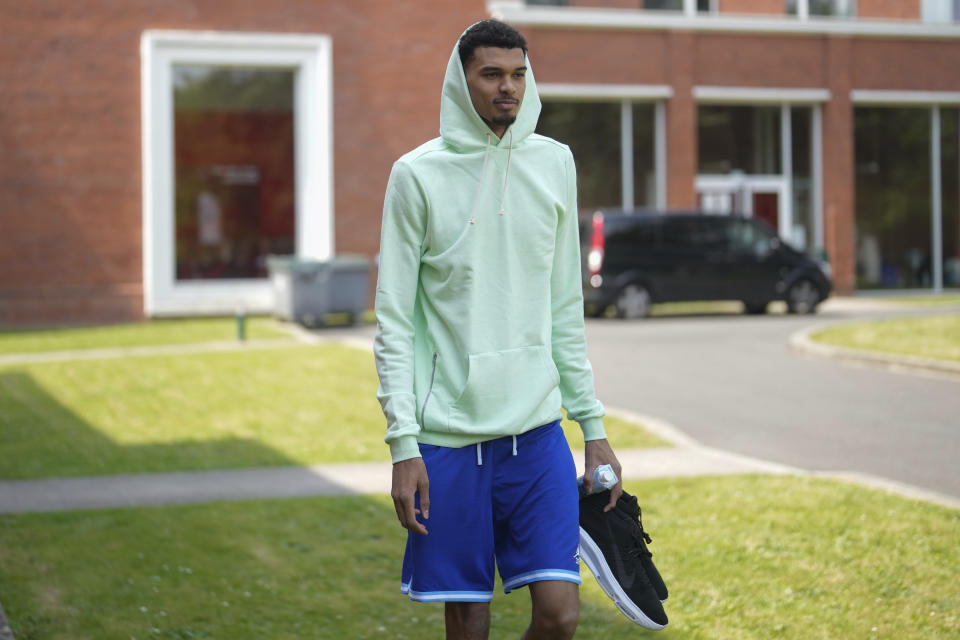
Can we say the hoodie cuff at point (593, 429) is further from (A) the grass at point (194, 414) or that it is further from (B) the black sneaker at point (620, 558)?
(A) the grass at point (194, 414)

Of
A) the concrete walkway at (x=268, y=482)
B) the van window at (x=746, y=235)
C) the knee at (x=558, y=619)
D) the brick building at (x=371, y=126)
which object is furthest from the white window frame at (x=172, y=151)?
the knee at (x=558, y=619)

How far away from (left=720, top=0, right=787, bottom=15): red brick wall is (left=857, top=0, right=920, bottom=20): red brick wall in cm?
194

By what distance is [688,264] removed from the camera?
22.4m

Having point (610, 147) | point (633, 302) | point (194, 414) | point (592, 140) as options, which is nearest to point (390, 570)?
point (194, 414)

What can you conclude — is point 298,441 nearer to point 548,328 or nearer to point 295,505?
point 295,505

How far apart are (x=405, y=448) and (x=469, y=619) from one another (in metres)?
0.50

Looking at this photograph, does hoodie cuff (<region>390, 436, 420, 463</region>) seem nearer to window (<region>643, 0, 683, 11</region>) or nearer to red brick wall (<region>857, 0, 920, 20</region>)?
window (<region>643, 0, 683, 11</region>)

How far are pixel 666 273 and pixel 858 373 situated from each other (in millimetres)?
8326

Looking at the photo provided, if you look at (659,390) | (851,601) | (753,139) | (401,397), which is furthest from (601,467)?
(753,139)

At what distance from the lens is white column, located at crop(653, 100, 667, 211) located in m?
26.9

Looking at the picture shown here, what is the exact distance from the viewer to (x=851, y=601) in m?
5.49

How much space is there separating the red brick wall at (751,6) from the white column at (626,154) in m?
2.88

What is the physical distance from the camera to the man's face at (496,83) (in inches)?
138

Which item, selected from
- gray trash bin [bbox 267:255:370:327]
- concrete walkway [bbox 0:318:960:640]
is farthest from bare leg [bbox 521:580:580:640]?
gray trash bin [bbox 267:255:370:327]
